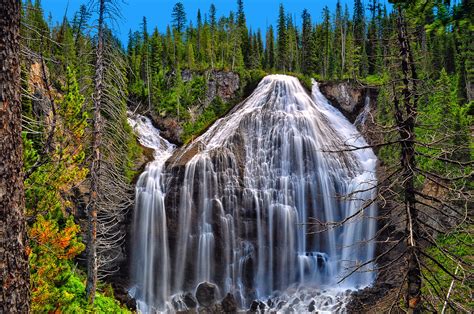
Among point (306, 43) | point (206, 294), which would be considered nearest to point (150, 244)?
point (206, 294)

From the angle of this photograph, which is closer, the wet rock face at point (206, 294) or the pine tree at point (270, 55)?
the wet rock face at point (206, 294)

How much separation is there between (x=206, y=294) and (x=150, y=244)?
4.62 meters

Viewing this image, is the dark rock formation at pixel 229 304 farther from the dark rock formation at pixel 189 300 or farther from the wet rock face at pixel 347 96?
the wet rock face at pixel 347 96

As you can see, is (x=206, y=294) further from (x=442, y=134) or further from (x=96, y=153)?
(x=442, y=134)

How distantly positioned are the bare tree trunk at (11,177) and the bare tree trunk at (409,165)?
194 inches

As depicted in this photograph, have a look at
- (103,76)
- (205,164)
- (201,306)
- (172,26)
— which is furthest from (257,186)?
(172,26)

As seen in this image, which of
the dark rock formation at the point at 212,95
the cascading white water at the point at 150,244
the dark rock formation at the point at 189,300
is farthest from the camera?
the dark rock formation at the point at 212,95

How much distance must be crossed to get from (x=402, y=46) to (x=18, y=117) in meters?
5.58

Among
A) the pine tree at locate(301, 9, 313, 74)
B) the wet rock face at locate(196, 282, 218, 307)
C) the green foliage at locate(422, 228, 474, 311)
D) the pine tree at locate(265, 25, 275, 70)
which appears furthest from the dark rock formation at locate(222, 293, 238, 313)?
the pine tree at locate(265, 25, 275, 70)

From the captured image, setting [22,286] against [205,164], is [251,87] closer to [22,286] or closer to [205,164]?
[205,164]

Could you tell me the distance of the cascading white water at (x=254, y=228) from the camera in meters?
22.2

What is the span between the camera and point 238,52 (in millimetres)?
56969

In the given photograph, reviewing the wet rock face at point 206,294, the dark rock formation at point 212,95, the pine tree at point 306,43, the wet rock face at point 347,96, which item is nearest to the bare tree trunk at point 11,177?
the wet rock face at point 206,294

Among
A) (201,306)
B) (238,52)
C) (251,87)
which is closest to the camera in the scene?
(201,306)
